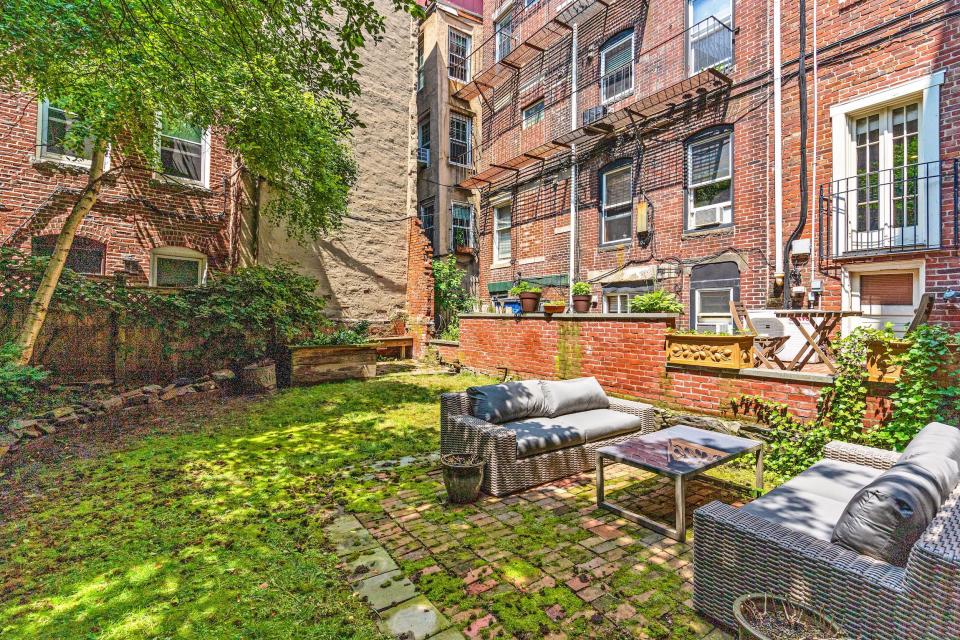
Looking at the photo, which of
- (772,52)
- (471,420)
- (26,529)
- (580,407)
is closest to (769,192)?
(772,52)

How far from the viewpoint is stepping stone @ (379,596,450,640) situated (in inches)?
85.7

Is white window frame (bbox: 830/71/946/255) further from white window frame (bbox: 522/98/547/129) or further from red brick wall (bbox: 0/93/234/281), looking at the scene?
red brick wall (bbox: 0/93/234/281)

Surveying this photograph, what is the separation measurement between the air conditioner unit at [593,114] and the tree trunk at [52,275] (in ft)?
34.5

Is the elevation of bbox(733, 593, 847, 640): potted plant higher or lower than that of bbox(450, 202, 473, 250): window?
lower

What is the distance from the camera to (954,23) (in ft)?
19.7

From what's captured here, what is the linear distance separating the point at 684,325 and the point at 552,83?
878 centimetres

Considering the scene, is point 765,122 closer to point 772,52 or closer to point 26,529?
point 772,52

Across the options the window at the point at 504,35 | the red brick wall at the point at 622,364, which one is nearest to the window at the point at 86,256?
the red brick wall at the point at 622,364

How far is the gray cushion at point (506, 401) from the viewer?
4.41 m

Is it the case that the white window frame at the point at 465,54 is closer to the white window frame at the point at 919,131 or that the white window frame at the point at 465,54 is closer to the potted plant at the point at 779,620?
the white window frame at the point at 919,131

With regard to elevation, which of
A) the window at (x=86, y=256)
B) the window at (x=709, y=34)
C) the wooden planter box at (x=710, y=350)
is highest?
the window at (x=709, y=34)

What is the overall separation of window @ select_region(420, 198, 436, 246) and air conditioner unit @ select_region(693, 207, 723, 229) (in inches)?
389

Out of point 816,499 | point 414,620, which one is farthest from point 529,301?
point 414,620

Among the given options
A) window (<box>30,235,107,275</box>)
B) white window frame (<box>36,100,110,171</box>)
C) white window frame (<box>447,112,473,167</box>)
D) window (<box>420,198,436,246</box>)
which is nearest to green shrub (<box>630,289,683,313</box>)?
white window frame (<box>36,100,110,171</box>)
